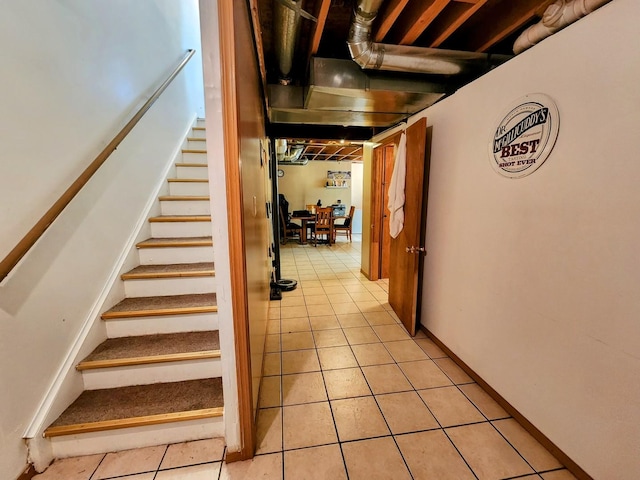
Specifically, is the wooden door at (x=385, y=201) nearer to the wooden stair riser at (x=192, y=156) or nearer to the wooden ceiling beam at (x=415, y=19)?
the wooden ceiling beam at (x=415, y=19)

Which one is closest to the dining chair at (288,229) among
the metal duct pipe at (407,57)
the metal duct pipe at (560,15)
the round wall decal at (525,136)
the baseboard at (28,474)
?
the metal duct pipe at (407,57)

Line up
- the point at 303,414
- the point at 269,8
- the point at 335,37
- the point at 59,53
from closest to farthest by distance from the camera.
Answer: the point at 59,53
the point at 303,414
the point at 269,8
the point at 335,37

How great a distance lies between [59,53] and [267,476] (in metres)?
2.48

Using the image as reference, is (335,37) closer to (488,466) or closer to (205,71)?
(205,71)

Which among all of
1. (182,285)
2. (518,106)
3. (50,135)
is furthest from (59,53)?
(518,106)

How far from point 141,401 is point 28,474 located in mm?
472

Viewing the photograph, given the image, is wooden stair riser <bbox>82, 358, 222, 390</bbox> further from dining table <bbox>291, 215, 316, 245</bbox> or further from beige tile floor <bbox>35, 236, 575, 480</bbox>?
dining table <bbox>291, 215, 316, 245</bbox>

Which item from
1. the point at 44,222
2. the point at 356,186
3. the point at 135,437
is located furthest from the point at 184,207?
the point at 356,186

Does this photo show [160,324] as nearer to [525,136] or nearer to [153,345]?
[153,345]

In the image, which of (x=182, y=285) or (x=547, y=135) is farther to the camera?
(x=182, y=285)

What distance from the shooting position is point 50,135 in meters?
1.31

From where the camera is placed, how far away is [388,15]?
159 centimetres

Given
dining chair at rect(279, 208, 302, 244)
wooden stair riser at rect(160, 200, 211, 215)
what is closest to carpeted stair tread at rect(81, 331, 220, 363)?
wooden stair riser at rect(160, 200, 211, 215)

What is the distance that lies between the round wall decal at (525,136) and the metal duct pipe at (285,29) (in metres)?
1.38
